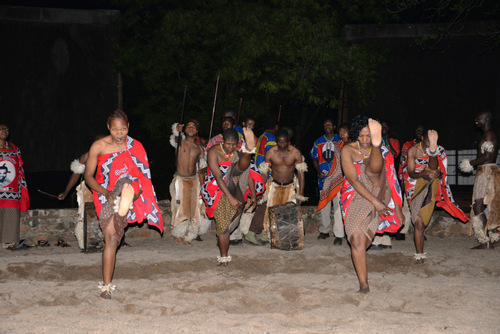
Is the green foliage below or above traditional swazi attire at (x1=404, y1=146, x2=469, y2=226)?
above

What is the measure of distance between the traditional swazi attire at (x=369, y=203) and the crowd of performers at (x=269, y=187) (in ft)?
0.03

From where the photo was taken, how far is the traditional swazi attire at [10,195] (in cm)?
795

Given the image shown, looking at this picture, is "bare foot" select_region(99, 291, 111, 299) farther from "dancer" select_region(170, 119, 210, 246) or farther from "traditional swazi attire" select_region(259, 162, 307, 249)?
"traditional swazi attire" select_region(259, 162, 307, 249)

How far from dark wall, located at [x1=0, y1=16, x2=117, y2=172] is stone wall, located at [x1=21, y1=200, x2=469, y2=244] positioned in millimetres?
2982

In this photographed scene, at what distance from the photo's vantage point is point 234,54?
11.1 meters

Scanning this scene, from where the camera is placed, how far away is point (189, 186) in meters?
8.55

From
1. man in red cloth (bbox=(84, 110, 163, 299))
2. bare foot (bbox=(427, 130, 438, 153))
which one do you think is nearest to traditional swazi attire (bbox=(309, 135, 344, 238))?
bare foot (bbox=(427, 130, 438, 153))

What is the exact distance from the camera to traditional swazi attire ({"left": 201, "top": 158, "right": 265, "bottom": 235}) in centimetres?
695

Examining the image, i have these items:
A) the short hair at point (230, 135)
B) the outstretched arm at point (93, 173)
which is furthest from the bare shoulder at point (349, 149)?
the outstretched arm at point (93, 173)

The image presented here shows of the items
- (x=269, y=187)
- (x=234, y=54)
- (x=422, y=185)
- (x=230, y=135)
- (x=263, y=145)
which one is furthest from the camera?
(x=234, y=54)

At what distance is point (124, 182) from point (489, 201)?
5.35 metres

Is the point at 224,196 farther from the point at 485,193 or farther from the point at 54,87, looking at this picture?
the point at 54,87

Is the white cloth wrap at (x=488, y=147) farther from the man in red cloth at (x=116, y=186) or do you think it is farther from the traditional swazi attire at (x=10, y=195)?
the traditional swazi attire at (x=10, y=195)

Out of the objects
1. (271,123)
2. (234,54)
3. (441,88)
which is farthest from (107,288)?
(441,88)
